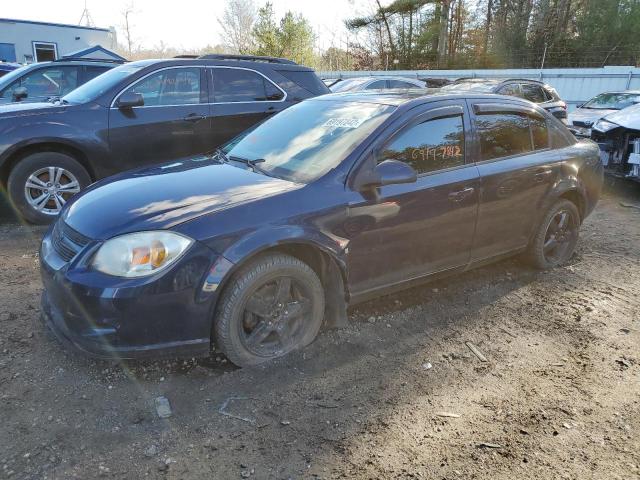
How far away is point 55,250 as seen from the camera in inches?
115

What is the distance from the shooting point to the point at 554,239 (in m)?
4.64

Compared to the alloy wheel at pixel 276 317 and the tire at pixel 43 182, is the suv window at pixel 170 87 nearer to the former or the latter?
the tire at pixel 43 182

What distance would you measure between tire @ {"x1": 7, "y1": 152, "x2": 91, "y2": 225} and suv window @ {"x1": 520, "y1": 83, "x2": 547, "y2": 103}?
9.71 meters

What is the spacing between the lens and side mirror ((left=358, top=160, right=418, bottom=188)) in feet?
10.2

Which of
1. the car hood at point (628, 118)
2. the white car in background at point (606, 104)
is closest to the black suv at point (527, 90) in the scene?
the white car in background at point (606, 104)

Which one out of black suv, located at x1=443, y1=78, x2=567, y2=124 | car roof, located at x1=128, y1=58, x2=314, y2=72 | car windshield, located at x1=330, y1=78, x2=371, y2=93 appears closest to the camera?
car roof, located at x1=128, y1=58, x2=314, y2=72

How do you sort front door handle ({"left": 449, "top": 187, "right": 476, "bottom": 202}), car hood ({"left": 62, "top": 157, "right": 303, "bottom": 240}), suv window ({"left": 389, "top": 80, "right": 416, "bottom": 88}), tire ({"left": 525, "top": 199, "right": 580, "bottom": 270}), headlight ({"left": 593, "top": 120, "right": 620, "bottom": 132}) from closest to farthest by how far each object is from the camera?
car hood ({"left": 62, "top": 157, "right": 303, "bottom": 240}), front door handle ({"left": 449, "top": 187, "right": 476, "bottom": 202}), tire ({"left": 525, "top": 199, "right": 580, "bottom": 270}), headlight ({"left": 593, "top": 120, "right": 620, "bottom": 132}), suv window ({"left": 389, "top": 80, "right": 416, "bottom": 88})

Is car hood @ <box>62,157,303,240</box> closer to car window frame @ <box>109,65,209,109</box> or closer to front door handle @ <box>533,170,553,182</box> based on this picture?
front door handle @ <box>533,170,553,182</box>

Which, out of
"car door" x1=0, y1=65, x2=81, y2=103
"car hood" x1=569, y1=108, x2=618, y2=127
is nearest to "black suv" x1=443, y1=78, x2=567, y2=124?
"car hood" x1=569, y1=108, x2=618, y2=127

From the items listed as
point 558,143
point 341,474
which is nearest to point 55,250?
point 341,474

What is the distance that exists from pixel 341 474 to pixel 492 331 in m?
1.79

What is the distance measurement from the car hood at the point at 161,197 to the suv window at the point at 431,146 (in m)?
0.81

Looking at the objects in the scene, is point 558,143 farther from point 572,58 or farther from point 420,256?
point 572,58

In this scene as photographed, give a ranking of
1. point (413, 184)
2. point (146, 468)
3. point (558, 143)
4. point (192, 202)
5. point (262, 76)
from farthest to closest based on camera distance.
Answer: point (262, 76) → point (558, 143) → point (413, 184) → point (192, 202) → point (146, 468)
